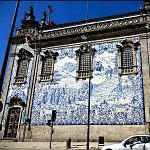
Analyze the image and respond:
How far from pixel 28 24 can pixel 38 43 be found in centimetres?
312

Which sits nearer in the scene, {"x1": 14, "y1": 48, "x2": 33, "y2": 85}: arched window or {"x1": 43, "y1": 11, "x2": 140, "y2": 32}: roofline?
{"x1": 43, "y1": 11, "x2": 140, "y2": 32}: roofline

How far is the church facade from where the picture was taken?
17.1 meters

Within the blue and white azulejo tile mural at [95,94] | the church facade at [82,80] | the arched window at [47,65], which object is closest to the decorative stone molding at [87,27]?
the church facade at [82,80]

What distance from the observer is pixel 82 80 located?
19328 mm

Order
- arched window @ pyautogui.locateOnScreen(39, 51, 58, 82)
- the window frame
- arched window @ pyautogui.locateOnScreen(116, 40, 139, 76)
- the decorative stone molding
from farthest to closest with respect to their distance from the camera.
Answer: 1. arched window @ pyautogui.locateOnScreen(39, 51, 58, 82)
2. the window frame
3. the decorative stone molding
4. arched window @ pyautogui.locateOnScreen(116, 40, 139, 76)

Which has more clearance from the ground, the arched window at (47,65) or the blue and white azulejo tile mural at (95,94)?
the arched window at (47,65)

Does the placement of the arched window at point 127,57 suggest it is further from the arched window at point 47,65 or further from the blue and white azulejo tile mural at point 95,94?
the arched window at point 47,65

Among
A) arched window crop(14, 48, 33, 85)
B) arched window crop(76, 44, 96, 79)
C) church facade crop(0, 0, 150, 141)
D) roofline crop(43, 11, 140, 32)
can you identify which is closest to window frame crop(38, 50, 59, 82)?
church facade crop(0, 0, 150, 141)

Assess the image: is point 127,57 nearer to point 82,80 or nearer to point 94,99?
point 82,80

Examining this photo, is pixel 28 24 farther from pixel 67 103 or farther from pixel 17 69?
pixel 67 103

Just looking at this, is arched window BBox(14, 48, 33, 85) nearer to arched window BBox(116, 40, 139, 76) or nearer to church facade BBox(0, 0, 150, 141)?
church facade BBox(0, 0, 150, 141)

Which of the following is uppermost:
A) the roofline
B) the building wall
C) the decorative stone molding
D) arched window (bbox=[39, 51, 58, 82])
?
the roofline

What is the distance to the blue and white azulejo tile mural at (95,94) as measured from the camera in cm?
1705

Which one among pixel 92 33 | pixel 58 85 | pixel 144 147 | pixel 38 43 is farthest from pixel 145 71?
pixel 38 43
